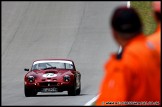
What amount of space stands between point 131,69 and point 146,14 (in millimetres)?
42549

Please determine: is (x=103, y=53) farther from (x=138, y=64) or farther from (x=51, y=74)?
(x=138, y=64)

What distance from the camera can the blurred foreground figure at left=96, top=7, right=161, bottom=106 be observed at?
3.66 meters

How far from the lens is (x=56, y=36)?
142 feet

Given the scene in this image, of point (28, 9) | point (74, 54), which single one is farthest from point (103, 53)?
point (28, 9)

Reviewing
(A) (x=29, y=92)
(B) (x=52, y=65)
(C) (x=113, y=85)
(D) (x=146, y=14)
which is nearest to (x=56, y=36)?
(D) (x=146, y=14)

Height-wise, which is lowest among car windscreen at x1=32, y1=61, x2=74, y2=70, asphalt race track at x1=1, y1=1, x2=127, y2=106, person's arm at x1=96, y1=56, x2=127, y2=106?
asphalt race track at x1=1, y1=1, x2=127, y2=106

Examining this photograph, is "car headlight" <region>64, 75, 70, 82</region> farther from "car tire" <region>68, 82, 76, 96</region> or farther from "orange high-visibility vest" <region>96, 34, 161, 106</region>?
"orange high-visibility vest" <region>96, 34, 161, 106</region>

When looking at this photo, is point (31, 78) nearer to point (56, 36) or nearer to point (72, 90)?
point (72, 90)

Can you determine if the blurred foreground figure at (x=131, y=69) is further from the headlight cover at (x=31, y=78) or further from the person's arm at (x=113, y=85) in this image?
the headlight cover at (x=31, y=78)

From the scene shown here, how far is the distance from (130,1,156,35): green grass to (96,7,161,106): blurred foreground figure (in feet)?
124

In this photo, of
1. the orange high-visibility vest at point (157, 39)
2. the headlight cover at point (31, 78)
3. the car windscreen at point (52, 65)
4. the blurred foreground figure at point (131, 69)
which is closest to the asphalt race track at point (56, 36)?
the car windscreen at point (52, 65)

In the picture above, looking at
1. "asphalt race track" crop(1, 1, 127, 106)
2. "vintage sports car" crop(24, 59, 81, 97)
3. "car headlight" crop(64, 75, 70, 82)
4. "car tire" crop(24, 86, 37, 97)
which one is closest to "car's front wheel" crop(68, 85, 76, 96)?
"vintage sports car" crop(24, 59, 81, 97)

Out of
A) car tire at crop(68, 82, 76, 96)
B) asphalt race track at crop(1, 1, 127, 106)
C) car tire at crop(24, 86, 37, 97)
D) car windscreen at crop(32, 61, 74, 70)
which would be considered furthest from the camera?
asphalt race track at crop(1, 1, 127, 106)

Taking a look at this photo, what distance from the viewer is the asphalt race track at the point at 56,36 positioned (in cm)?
3581
